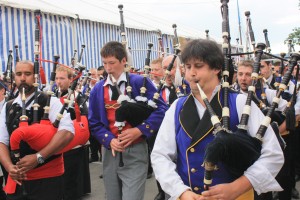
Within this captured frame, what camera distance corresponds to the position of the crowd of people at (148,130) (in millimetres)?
2070

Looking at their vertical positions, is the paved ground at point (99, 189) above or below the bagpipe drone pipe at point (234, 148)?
below

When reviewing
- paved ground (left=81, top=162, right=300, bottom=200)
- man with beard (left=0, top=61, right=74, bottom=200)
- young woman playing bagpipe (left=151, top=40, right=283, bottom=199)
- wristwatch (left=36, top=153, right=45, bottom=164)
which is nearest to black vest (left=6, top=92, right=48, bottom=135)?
man with beard (left=0, top=61, right=74, bottom=200)

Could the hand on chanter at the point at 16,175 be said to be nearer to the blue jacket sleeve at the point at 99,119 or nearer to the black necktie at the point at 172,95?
the blue jacket sleeve at the point at 99,119

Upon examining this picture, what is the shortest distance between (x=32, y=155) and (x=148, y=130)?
1.01m

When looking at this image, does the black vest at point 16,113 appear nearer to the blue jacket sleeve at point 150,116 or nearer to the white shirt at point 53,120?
the white shirt at point 53,120

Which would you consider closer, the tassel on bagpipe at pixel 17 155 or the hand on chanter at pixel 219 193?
the hand on chanter at pixel 219 193

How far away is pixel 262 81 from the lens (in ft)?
12.8

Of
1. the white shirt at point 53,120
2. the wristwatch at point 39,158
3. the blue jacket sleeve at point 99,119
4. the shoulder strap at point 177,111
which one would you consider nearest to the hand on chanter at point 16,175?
the wristwatch at point 39,158

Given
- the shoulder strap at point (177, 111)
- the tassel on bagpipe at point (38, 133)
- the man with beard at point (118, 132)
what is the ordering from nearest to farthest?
the shoulder strap at point (177, 111)
the tassel on bagpipe at point (38, 133)
the man with beard at point (118, 132)

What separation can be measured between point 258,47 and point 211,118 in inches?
22.1

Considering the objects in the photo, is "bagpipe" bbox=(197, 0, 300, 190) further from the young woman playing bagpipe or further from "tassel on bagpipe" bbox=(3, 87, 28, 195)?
"tassel on bagpipe" bbox=(3, 87, 28, 195)

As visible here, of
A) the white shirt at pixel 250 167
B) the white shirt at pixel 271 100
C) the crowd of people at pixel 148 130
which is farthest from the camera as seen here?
the white shirt at pixel 271 100

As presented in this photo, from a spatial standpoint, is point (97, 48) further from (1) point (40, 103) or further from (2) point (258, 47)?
(2) point (258, 47)

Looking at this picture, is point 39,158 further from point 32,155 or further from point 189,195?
point 189,195
